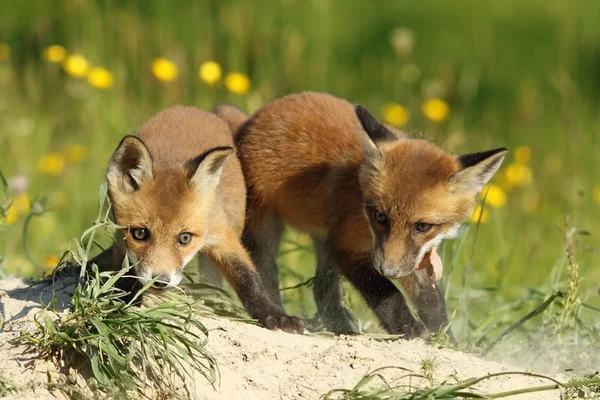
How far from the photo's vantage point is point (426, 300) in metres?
6.10

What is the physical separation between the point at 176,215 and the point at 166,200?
0.12 metres

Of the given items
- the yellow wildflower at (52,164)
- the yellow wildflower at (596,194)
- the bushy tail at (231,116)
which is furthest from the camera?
the yellow wildflower at (52,164)

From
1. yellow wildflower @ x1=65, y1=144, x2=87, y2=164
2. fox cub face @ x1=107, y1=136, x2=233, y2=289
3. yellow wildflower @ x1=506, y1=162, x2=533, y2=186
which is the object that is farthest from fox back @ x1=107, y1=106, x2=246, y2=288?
yellow wildflower @ x1=506, y1=162, x2=533, y2=186

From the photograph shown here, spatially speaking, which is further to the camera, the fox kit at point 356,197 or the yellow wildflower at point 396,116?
the yellow wildflower at point 396,116

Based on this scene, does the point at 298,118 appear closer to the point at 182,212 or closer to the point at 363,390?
the point at 182,212

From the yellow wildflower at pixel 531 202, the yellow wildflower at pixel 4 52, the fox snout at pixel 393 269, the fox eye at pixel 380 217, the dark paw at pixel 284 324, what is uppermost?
the yellow wildflower at pixel 4 52

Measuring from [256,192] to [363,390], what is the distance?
2.58 m

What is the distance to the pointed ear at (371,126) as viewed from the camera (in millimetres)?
5961

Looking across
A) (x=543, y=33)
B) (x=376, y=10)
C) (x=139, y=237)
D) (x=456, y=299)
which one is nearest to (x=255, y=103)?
(x=456, y=299)

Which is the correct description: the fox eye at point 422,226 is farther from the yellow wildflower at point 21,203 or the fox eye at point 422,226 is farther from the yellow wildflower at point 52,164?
the yellow wildflower at point 52,164

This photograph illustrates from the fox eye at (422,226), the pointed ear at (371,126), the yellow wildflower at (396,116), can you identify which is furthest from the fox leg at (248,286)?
the yellow wildflower at (396,116)

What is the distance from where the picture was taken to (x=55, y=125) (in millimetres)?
10969

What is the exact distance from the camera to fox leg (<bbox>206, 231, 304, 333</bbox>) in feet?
17.6

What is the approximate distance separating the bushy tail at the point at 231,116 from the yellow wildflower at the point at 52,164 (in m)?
2.58
